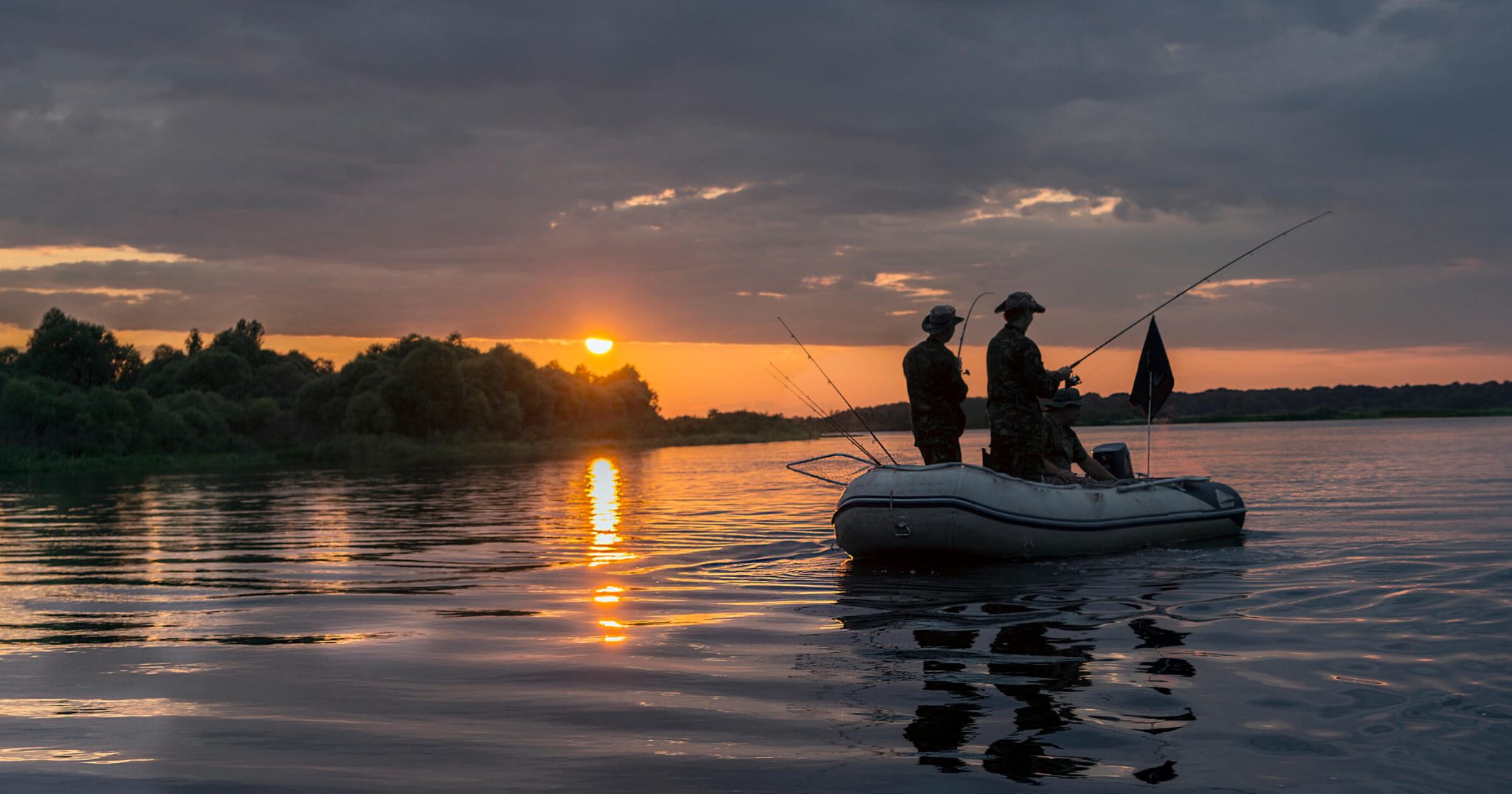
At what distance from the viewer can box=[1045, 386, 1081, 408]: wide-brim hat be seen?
1166 centimetres

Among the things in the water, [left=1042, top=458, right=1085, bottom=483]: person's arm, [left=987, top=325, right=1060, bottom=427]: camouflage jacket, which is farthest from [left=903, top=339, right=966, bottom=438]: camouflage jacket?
the water

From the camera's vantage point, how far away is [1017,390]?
10922 millimetres

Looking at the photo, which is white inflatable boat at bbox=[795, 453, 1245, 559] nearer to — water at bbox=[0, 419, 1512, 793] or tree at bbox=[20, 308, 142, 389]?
water at bbox=[0, 419, 1512, 793]

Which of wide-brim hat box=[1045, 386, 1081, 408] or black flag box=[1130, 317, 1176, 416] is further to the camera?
black flag box=[1130, 317, 1176, 416]

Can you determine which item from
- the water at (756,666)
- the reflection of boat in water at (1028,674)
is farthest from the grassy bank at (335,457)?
the reflection of boat in water at (1028,674)

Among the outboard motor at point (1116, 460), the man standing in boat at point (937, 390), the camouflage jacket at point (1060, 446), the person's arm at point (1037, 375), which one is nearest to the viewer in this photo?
the person's arm at point (1037, 375)

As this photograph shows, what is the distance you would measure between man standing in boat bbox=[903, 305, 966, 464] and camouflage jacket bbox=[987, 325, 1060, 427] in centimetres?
32

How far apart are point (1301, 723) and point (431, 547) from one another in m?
10.8

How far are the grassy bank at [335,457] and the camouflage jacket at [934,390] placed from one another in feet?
120

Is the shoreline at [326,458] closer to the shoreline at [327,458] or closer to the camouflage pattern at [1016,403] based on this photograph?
the shoreline at [327,458]

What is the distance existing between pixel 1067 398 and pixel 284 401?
68.8 metres

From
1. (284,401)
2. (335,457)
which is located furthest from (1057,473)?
(284,401)

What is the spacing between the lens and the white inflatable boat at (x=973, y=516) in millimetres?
10039

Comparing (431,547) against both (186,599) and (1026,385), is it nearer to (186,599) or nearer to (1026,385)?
(186,599)
